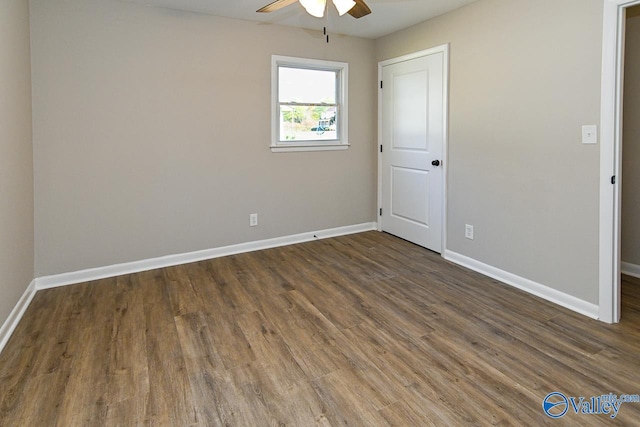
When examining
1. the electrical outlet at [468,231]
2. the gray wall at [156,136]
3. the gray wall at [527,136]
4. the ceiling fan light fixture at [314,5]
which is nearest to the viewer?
the ceiling fan light fixture at [314,5]

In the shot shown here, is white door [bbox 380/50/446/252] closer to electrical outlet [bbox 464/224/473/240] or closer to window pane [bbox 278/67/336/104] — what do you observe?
electrical outlet [bbox 464/224/473/240]

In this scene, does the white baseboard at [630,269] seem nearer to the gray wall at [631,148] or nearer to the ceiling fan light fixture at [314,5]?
the gray wall at [631,148]

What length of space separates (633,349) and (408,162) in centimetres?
267

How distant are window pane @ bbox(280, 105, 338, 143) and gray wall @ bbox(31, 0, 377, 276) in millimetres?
212

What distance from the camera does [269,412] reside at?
70.7 inches

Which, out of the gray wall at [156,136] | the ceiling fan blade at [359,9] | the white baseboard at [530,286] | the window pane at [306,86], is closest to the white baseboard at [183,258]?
the gray wall at [156,136]

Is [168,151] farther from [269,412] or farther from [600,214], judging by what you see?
[600,214]

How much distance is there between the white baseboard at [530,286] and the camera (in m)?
2.72

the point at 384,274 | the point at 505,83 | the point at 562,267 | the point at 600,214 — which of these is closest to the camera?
the point at 600,214

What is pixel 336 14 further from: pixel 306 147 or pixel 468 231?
pixel 468 231

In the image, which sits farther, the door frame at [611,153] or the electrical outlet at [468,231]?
the electrical outlet at [468,231]

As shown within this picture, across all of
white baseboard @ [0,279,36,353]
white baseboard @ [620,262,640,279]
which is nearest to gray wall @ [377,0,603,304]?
white baseboard @ [620,262,640,279]

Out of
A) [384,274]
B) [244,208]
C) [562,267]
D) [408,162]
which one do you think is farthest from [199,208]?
[562,267]

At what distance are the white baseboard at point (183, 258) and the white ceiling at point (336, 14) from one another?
2.26 meters
